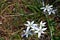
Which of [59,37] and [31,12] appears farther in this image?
[31,12]

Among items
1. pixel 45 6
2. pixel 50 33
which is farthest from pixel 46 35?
pixel 45 6

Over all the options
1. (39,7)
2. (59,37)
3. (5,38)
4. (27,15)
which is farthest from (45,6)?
(5,38)

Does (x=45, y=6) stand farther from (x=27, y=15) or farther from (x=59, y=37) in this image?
(x=59, y=37)

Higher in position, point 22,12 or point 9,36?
point 22,12

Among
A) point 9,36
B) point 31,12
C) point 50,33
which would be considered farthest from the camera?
point 31,12

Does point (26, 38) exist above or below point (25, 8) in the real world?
below

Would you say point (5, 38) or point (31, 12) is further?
point (31, 12)

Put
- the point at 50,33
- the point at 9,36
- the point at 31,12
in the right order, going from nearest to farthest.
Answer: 1. the point at 50,33
2. the point at 9,36
3. the point at 31,12

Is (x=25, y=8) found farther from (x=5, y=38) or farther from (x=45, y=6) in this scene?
(x=5, y=38)

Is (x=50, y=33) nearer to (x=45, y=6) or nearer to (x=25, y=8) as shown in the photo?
(x=45, y=6)
